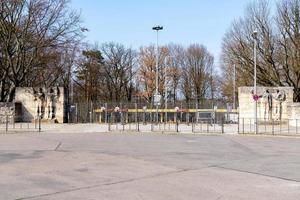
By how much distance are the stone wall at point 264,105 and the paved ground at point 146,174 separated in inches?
1129

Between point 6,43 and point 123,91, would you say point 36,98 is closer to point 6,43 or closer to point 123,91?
point 6,43

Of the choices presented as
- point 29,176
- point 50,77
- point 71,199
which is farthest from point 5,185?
point 50,77

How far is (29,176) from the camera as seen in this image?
543 inches

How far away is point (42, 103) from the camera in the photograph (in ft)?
175

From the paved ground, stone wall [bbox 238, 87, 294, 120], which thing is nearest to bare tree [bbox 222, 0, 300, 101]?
stone wall [bbox 238, 87, 294, 120]

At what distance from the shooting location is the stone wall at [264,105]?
50031 millimetres

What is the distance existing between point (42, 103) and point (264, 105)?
76.2 ft

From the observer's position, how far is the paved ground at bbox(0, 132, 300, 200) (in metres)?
11.2

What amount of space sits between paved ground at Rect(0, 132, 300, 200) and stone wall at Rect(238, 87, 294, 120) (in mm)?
28668

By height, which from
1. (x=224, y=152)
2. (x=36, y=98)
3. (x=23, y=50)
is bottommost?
(x=224, y=152)

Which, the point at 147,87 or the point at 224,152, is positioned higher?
the point at 147,87

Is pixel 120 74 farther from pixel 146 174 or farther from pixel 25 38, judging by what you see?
pixel 146 174

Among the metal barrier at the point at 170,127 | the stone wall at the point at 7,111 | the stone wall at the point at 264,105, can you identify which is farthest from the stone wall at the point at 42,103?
the stone wall at the point at 264,105

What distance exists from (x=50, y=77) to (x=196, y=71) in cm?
2959
